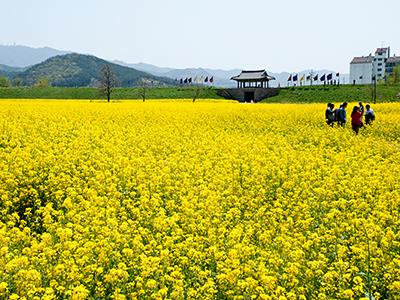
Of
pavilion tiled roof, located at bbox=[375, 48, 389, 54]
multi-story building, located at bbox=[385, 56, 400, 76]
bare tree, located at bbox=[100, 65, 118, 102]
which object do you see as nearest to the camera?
bare tree, located at bbox=[100, 65, 118, 102]

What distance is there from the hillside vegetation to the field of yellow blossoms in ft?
175

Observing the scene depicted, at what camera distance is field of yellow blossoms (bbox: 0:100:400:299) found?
232 inches

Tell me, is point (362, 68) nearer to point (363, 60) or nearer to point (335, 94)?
point (363, 60)

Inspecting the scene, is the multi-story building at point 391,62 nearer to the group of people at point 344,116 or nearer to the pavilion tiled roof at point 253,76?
the pavilion tiled roof at point 253,76

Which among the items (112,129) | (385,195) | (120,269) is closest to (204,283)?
(120,269)

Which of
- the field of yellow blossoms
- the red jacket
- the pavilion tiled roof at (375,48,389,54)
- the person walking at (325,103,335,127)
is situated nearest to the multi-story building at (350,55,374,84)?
the pavilion tiled roof at (375,48,389,54)

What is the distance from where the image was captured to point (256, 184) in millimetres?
11453

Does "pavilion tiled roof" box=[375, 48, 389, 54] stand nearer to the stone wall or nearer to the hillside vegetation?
the hillside vegetation

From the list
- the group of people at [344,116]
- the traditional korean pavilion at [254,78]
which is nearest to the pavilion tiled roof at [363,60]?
the traditional korean pavilion at [254,78]

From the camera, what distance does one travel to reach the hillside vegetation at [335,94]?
67650mm

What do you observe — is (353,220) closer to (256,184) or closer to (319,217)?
(319,217)

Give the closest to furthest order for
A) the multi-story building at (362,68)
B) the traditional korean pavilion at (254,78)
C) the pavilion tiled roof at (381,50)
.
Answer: the traditional korean pavilion at (254,78) < the multi-story building at (362,68) < the pavilion tiled roof at (381,50)

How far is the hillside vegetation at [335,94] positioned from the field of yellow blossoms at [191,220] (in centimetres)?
5342

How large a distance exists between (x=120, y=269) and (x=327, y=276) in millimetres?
2500
